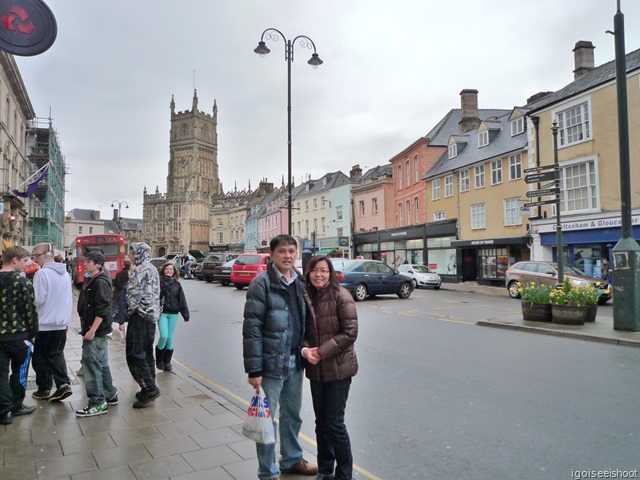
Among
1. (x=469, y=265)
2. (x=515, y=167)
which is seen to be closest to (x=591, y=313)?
(x=515, y=167)

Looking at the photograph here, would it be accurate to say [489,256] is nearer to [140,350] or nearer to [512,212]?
[512,212]

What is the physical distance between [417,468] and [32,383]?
5.47 metres

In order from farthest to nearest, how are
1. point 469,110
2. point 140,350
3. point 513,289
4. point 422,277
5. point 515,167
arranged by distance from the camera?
point 469,110 → point 422,277 → point 515,167 → point 513,289 → point 140,350

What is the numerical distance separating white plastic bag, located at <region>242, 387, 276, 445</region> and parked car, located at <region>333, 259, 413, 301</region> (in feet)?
44.5

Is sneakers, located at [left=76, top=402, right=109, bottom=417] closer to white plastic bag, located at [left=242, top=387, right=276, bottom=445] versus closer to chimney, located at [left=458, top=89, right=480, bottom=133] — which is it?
white plastic bag, located at [left=242, top=387, right=276, bottom=445]

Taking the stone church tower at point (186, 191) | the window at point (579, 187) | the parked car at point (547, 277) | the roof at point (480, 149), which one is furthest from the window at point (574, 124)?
the stone church tower at point (186, 191)

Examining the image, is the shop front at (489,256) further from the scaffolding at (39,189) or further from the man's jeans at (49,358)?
the scaffolding at (39,189)

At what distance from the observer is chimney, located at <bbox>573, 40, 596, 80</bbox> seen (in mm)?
25406

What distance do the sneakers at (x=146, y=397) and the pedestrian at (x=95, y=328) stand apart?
0.32 m

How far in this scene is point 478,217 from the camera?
94.5 ft

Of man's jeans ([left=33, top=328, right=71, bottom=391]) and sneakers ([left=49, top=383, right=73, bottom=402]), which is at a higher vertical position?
man's jeans ([left=33, top=328, right=71, bottom=391])

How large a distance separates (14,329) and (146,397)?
155cm

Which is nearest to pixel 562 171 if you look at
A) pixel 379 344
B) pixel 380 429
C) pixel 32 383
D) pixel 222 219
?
pixel 379 344

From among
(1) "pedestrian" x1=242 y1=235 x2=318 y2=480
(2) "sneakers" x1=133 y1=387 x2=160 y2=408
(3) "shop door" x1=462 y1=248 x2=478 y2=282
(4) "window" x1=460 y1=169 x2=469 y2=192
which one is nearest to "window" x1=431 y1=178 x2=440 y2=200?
(4) "window" x1=460 y1=169 x2=469 y2=192
